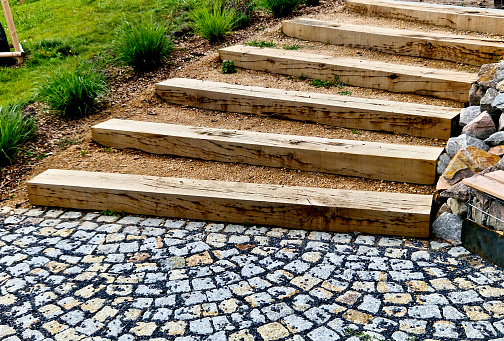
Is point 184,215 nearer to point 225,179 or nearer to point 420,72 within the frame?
point 225,179

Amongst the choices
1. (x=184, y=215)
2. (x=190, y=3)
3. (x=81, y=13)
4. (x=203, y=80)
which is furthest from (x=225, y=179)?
(x=81, y=13)

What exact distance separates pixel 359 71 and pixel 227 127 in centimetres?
157

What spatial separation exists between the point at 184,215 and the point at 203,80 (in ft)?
7.32

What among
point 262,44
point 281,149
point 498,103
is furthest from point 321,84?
point 498,103

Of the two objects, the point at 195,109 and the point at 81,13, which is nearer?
the point at 195,109

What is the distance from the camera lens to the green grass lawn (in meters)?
6.93

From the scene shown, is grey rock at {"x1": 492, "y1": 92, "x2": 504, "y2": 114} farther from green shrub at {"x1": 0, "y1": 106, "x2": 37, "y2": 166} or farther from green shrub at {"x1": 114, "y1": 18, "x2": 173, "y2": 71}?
green shrub at {"x1": 0, "y1": 106, "x2": 37, "y2": 166}

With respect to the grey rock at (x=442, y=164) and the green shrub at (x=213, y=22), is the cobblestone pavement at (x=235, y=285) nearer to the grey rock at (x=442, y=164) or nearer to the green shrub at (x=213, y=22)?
the grey rock at (x=442, y=164)

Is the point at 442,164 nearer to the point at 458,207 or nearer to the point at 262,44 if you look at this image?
the point at 458,207

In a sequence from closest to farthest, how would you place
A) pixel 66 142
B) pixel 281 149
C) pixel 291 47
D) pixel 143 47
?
pixel 281 149
pixel 66 142
pixel 143 47
pixel 291 47

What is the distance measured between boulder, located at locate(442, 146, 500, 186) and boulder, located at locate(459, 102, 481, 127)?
2.02 feet

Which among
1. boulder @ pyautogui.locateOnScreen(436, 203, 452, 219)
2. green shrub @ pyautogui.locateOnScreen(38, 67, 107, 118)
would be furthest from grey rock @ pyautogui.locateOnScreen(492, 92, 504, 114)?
green shrub @ pyautogui.locateOnScreen(38, 67, 107, 118)

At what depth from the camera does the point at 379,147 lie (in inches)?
174

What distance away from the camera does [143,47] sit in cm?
633
